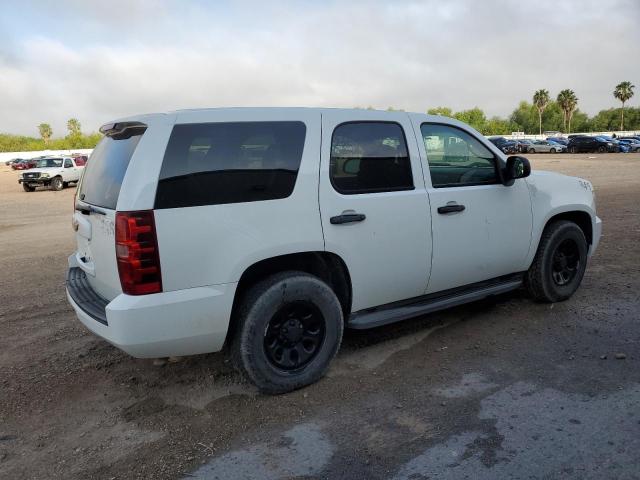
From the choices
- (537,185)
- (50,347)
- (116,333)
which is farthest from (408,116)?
(50,347)

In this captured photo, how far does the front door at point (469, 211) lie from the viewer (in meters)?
4.24

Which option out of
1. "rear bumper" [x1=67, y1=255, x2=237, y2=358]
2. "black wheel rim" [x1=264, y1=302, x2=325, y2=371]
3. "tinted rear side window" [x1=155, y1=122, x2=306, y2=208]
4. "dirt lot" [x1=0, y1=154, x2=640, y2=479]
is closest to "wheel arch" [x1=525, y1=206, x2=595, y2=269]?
"dirt lot" [x1=0, y1=154, x2=640, y2=479]

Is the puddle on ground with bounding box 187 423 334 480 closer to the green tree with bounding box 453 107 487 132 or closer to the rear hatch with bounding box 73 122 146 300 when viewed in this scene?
the rear hatch with bounding box 73 122 146 300

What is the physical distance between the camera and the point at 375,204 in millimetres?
3859

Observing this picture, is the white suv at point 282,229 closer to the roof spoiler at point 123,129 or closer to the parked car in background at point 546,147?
the roof spoiler at point 123,129

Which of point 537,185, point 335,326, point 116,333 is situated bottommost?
point 335,326

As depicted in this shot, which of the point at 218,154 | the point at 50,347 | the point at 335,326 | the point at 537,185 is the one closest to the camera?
the point at 218,154

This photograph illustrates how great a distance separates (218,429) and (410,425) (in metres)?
1.15

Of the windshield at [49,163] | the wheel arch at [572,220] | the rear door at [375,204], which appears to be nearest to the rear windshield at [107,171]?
the rear door at [375,204]

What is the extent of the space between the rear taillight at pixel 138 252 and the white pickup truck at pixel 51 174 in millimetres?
24173

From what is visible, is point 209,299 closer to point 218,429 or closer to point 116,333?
point 116,333

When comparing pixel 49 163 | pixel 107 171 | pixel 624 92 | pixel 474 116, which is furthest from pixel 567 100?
pixel 107 171

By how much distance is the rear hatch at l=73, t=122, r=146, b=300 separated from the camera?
326 centimetres

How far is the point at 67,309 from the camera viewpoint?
5633 mm
